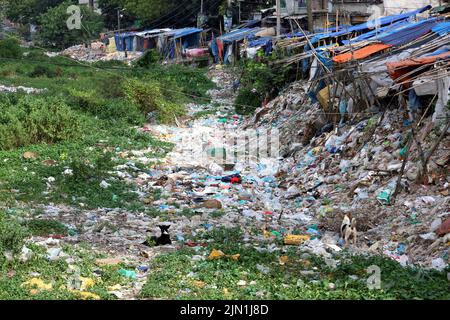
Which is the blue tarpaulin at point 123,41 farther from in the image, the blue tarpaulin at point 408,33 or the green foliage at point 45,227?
the green foliage at point 45,227

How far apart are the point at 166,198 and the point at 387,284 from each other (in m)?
5.09

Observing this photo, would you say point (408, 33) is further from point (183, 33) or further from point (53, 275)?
point (183, 33)

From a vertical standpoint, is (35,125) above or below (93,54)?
above

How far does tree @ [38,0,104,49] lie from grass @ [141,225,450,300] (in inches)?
1710

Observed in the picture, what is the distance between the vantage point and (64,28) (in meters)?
50.0

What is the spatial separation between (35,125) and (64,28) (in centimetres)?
3812

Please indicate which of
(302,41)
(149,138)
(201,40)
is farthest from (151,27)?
(149,138)

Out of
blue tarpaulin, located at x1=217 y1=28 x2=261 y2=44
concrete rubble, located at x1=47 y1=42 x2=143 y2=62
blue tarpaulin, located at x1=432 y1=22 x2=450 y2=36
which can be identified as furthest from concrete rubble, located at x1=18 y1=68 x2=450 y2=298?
concrete rubble, located at x1=47 y1=42 x2=143 y2=62

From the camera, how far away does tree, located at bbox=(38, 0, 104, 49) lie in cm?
4919

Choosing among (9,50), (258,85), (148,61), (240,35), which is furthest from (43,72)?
(258,85)

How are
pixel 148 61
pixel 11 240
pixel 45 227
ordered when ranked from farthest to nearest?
pixel 148 61 < pixel 45 227 < pixel 11 240

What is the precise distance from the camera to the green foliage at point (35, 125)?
43.3 feet

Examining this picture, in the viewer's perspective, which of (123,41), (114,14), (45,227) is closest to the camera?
(45,227)
